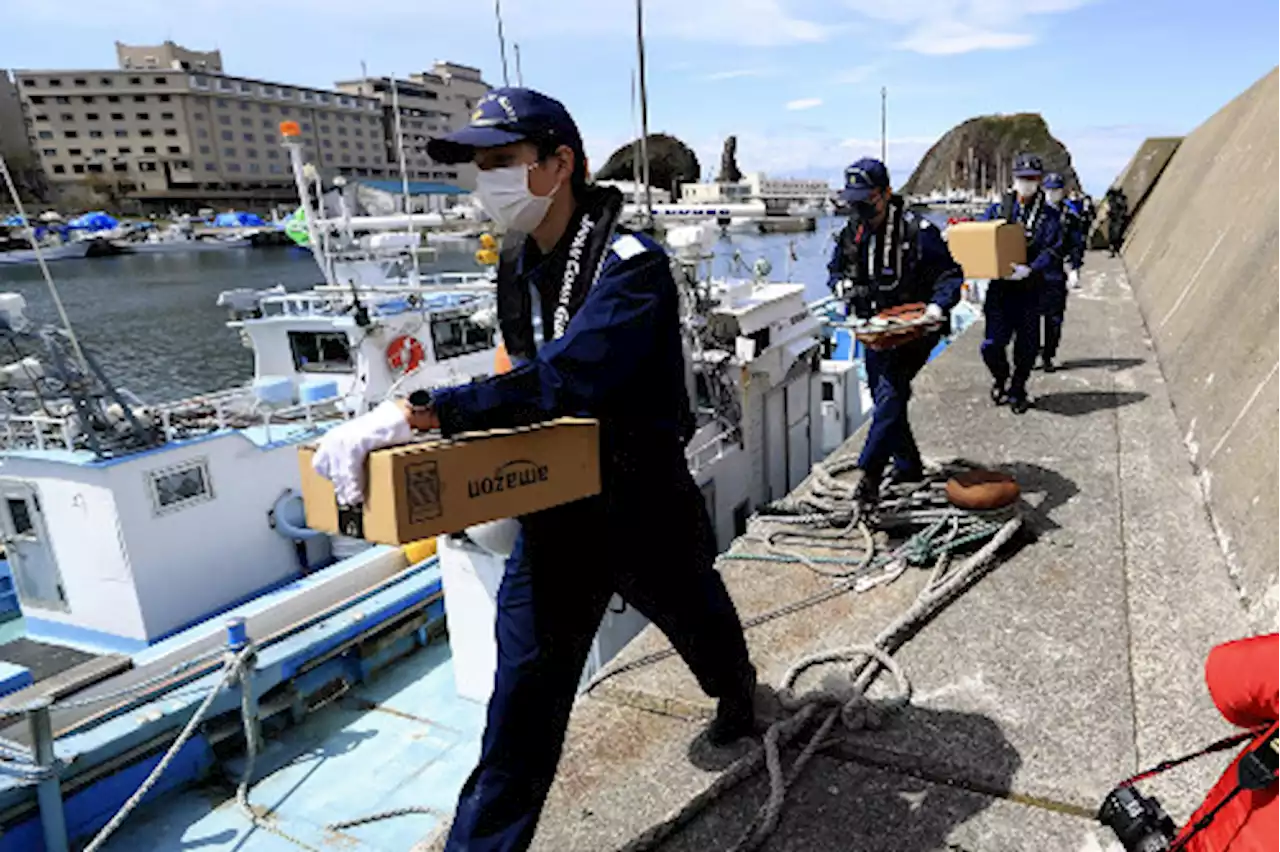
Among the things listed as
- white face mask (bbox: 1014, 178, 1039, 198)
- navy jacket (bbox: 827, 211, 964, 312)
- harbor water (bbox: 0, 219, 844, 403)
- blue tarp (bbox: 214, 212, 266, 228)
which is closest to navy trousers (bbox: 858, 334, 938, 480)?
navy jacket (bbox: 827, 211, 964, 312)

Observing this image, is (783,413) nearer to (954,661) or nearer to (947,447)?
(947,447)

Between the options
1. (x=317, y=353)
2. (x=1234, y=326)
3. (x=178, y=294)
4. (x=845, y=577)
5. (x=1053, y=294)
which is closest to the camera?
(x=845, y=577)

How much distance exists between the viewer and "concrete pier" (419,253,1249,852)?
249 centimetres

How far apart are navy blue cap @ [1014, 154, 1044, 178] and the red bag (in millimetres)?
5973

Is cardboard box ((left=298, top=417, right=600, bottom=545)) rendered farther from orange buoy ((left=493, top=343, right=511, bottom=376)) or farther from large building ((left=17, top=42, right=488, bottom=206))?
large building ((left=17, top=42, right=488, bottom=206))

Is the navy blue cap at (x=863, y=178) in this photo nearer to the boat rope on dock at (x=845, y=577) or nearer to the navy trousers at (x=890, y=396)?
the navy trousers at (x=890, y=396)

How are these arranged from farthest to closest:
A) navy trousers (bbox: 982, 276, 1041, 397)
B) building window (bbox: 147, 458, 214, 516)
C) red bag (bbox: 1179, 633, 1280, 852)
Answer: building window (bbox: 147, 458, 214, 516)
navy trousers (bbox: 982, 276, 1041, 397)
red bag (bbox: 1179, 633, 1280, 852)

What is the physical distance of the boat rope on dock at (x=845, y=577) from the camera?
2.64 meters

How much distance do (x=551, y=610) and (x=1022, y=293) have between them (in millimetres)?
5575

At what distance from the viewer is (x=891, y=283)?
4.52 meters

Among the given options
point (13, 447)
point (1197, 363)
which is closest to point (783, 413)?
point (1197, 363)

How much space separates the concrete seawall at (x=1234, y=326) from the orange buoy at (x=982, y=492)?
96 cm

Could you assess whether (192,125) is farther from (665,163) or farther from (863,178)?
(863,178)

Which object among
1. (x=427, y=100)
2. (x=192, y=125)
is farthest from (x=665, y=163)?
(x=192, y=125)
